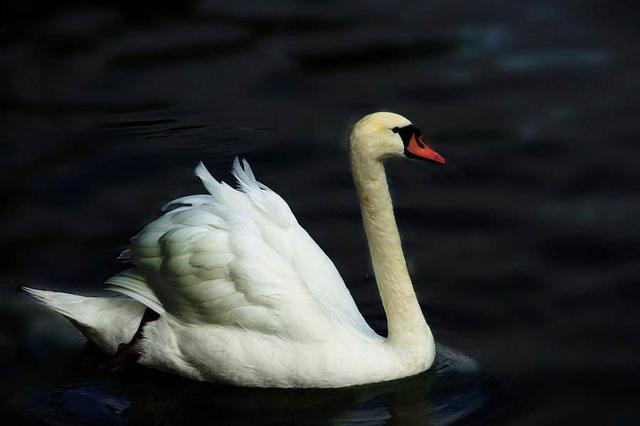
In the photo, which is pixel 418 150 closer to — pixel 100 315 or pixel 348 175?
pixel 100 315

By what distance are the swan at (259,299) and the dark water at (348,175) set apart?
182 mm

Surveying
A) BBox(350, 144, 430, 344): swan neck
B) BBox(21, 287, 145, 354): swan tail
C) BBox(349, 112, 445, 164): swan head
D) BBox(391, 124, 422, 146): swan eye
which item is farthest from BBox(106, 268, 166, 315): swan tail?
BBox(391, 124, 422, 146): swan eye

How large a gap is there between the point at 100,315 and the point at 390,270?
1.78 metres

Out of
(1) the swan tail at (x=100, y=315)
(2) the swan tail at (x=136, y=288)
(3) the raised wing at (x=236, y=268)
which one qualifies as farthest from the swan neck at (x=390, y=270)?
(1) the swan tail at (x=100, y=315)

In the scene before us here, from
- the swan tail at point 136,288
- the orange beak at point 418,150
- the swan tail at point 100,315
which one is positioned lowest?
the swan tail at point 100,315

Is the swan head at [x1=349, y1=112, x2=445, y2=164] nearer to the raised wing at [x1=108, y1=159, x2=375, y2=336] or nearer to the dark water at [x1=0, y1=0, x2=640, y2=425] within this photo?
the raised wing at [x1=108, y1=159, x2=375, y2=336]

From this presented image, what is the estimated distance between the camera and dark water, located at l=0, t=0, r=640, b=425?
8.76 metres

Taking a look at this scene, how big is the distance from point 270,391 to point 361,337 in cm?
62

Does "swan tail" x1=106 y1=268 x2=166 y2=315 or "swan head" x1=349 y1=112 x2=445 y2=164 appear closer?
"swan head" x1=349 y1=112 x2=445 y2=164

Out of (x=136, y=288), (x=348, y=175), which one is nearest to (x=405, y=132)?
(x=136, y=288)

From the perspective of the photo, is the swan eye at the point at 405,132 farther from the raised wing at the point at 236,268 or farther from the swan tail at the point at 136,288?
the swan tail at the point at 136,288

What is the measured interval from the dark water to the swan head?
1380 millimetres

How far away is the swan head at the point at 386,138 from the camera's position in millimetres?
8352

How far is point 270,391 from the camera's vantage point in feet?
28.6
